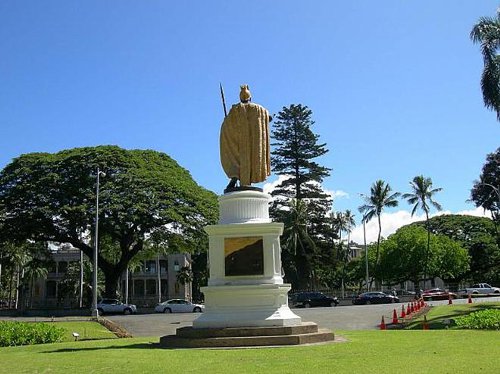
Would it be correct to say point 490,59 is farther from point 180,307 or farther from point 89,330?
point 180,307

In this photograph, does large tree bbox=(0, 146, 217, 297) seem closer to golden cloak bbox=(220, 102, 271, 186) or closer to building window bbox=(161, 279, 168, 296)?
golden cloak bbox=(220, 102, 271, 186)

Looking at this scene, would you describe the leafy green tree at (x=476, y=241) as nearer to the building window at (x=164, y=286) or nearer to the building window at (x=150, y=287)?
the building window at (x=164, y=286)

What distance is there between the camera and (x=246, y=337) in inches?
→ 460

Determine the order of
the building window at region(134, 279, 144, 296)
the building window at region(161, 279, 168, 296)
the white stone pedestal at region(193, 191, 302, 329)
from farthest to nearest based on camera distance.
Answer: the building window at region(134, 279, 144, 296) → the building window at region(161, 279, 168, 296) → the white stone pedestal at region(193, 191, 302, 329)

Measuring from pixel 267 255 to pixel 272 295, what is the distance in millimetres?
963

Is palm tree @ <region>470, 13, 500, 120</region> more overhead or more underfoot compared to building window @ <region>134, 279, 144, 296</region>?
more overhead

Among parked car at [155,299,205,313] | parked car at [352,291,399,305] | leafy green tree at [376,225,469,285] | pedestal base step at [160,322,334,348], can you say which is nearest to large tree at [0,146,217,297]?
parked car at [155,299,205,313]

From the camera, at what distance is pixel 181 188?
40.3m

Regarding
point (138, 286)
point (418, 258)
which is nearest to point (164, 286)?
point (138, 286)

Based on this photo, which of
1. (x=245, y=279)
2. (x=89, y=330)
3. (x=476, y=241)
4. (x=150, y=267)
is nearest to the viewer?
(x=245, y=279)

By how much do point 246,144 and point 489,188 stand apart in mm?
49115

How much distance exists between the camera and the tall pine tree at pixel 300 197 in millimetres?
55584

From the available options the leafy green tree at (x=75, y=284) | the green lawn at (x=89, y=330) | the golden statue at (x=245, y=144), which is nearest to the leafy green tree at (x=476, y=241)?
the leafy green tree at (x=75, y=284)

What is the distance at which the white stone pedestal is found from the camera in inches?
498
